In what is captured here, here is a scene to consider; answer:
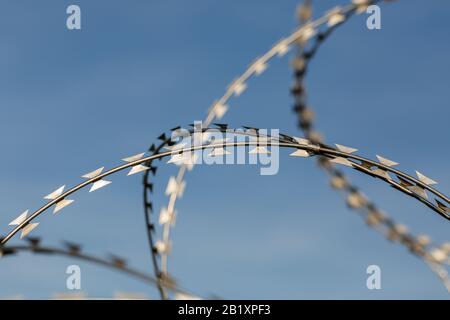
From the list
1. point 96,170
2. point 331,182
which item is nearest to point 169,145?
point 96,170

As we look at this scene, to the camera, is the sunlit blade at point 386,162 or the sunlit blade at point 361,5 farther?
the sunlit blade at point 361,5

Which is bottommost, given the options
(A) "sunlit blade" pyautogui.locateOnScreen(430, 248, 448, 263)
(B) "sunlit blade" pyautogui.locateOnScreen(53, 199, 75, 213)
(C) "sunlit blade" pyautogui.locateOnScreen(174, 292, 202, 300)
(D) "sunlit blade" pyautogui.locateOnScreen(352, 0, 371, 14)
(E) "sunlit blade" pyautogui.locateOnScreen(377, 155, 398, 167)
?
(C) "sunlit blade" pyautogui.locateOnScreen(174, 292, 202, 300)

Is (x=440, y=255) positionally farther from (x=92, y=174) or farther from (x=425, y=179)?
(x=92, y=174)

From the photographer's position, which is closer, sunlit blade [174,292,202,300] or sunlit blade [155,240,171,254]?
sunlit blade [174,292,202,300]

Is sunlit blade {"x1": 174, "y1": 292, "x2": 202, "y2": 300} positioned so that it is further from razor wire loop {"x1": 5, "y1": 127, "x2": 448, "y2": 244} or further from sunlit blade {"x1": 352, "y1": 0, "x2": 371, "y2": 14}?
sunlit blade {"x1": 352, "y1": 0, "x2": 371, "y2": 14}

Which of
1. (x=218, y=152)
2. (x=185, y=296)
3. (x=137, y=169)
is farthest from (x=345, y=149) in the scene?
(x=185, y=296)

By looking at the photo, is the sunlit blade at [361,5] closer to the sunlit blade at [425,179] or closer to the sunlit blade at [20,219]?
the sunlit blade at [425,179]

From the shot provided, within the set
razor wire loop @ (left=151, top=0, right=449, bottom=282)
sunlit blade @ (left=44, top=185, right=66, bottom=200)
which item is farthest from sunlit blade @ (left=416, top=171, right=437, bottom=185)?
sunlit blade @ (left=44, top=185, right=66, bottom=200)

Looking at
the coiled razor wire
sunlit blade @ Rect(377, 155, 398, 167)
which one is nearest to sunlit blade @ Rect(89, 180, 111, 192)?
the coiled razor wire

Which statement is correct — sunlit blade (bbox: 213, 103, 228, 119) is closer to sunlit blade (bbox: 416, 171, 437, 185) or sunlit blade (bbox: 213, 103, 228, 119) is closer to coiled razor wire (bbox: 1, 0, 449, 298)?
coiled razor wire (bbox: 1, 0, 449, 298)

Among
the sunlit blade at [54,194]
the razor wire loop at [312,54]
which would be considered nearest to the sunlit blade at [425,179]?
the razor wire loop at [312,54]

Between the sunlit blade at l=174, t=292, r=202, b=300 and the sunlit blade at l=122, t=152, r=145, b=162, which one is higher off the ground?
the sunlit blade at l=122, t=152, r=145, b=162

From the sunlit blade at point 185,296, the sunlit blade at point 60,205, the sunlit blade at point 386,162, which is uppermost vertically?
the sunlit blade at point 386,162
